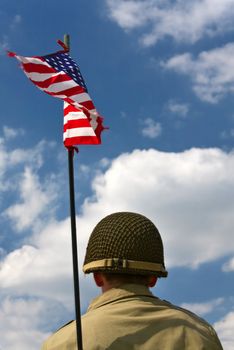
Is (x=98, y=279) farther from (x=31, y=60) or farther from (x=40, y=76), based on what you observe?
(x=31, y=60)

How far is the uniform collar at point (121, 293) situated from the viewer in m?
5.01

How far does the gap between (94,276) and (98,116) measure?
8.20 feet

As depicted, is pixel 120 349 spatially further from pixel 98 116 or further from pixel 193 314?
pixel 98 116

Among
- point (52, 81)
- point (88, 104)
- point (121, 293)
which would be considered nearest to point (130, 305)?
point (121, 293)

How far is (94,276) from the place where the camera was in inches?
207

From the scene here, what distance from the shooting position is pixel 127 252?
203 inches

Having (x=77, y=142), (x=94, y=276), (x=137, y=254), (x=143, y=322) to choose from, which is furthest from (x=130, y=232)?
(x=77, y=142)

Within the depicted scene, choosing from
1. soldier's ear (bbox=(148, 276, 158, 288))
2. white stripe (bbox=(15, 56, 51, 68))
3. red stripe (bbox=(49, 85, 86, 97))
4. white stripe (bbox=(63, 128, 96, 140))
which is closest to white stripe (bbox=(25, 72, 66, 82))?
white stripe (bbox=(15, 56, 51, 68))

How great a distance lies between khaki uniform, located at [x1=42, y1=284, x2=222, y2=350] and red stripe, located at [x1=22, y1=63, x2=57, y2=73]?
363 centimetres

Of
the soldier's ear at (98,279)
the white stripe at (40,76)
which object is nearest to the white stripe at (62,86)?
the white stripe at (40,76)

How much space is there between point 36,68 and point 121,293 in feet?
12.5

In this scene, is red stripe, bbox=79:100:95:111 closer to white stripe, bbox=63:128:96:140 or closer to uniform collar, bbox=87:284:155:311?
white stripe, bbox=63:128:96:140

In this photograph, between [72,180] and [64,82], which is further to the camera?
[64,82]

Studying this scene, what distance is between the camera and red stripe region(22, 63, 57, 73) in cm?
726
